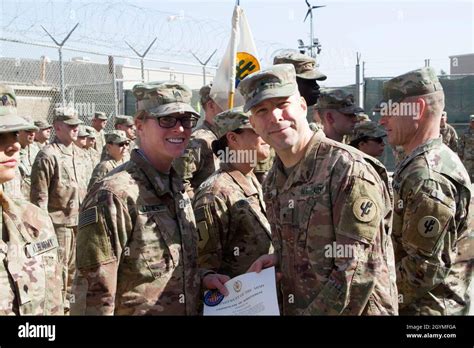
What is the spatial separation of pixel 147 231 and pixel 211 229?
66cm

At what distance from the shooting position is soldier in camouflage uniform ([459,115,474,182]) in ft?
42.2

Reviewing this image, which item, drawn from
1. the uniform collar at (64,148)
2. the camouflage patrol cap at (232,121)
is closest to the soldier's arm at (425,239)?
the camouflage patrol cap at (232,121)

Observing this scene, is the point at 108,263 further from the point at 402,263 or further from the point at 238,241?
the point at 402,263

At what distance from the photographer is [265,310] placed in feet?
9.48

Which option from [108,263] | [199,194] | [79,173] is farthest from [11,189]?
[108,263]

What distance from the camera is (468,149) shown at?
13.0m

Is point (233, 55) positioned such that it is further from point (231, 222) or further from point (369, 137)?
point (231, 222)

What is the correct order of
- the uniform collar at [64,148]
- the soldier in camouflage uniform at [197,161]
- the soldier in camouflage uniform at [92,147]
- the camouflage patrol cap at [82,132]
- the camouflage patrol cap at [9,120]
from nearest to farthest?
the camouflage patrol cap at [9,120], the soldier in camouflage uniform at [197,161], the uniform collar at [64,148], the camouflage patrol cap at [82,132], the soldier in camouflage uniform at [92,147]

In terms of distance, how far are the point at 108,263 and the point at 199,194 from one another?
1.05m

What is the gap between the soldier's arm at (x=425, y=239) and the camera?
3133 mm

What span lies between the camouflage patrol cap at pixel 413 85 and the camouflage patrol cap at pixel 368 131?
1764mm

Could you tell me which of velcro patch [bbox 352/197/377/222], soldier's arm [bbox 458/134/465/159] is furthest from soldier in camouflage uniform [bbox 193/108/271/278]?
soldier's arm [bbox 458/134/465/159]

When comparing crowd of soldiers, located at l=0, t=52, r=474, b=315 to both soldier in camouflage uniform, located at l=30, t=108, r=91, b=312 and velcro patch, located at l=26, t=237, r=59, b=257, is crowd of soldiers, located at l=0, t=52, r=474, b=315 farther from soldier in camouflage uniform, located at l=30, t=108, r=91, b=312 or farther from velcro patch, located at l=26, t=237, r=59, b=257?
soldier in camouflage uniform, located at l=30, t=108, r=91, b=312

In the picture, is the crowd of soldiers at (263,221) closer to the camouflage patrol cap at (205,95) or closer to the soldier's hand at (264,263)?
the soldier's hand at (264,263)
